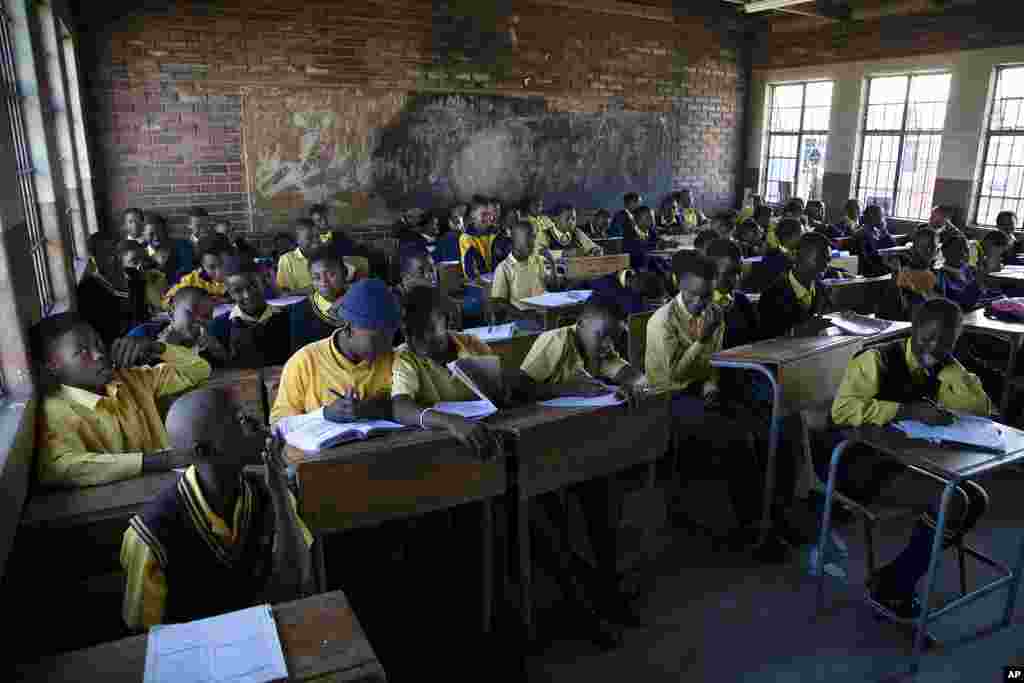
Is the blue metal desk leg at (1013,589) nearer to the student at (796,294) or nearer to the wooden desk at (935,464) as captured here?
the wooden desk at (935,464)

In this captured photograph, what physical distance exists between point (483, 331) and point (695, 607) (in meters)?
1.70

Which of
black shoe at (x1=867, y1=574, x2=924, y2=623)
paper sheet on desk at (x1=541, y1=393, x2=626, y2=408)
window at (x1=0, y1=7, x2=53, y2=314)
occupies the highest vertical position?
window at (x1=0, y1=7, x2=53, y2=314)

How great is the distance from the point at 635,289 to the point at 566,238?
124 inches

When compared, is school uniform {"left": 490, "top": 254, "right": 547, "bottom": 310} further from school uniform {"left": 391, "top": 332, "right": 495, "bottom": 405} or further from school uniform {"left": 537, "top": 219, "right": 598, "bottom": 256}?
school uniform {"left": 391, "top": 332, "right": 495, "bottom": 405}

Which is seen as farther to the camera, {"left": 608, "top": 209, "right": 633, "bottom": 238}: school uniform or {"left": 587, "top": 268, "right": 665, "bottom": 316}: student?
{"left": 608, "top": 209, "right": 633, "bottom": 238}: school uniform

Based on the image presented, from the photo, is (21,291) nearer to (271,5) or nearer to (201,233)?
(201,233)

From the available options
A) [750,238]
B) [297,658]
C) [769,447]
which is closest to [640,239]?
[750,238]

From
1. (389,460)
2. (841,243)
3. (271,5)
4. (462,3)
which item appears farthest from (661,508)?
(462,3)

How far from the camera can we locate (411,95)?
27.1 feet

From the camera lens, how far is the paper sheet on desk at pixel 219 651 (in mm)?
1201

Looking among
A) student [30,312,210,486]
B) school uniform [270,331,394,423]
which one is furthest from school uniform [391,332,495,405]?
student [30,312,210,486]

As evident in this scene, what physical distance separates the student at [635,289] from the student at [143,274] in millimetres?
3017

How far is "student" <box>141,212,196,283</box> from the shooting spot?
5543 millimetres

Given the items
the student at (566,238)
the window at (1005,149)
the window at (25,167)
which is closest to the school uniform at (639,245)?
the student at (566,238)
